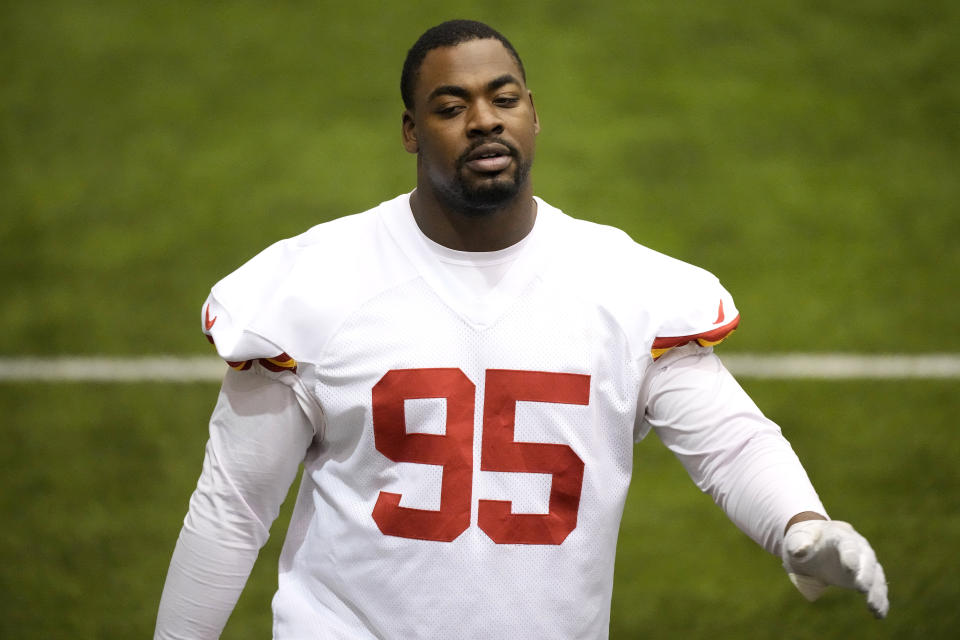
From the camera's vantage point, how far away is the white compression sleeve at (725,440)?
2.77 m

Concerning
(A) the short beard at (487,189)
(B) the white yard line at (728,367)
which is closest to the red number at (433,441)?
(A) the short beard at (487,189)

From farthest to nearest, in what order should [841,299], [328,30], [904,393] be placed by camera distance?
1. [328,30]
2. [841,299]
3. [904,393]

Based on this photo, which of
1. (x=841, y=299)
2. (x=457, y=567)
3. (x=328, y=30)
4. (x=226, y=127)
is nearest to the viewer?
(x=457, y=567)

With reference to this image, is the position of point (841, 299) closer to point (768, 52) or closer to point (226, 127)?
point (768, 52)

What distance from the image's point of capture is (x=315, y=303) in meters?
2.85

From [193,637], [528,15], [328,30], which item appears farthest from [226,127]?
[193,637]

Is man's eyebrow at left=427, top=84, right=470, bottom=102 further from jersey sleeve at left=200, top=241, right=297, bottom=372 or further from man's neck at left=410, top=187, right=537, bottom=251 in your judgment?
jersey sleeve at left=200, top=241, right=297, bottom=372

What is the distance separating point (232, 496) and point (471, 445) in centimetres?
54

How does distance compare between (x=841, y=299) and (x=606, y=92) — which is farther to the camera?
(x=606, y=92)

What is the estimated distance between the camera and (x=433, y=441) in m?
2.81

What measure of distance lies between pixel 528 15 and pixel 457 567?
4296mm

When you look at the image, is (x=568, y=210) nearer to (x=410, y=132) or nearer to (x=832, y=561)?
(x=410, y=132)

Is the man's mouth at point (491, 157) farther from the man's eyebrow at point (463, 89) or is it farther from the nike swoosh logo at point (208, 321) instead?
the nike swoosh logo at point (208, 321)

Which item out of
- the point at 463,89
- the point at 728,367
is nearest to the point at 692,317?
the point at 463,89
